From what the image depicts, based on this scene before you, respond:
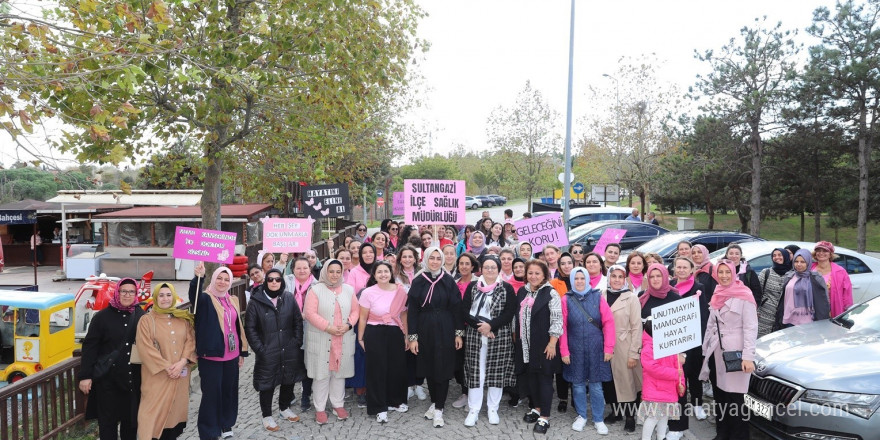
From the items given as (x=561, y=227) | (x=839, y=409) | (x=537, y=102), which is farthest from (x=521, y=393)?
(x=537, y=102)

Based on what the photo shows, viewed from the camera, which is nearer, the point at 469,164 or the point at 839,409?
the point at 839,409

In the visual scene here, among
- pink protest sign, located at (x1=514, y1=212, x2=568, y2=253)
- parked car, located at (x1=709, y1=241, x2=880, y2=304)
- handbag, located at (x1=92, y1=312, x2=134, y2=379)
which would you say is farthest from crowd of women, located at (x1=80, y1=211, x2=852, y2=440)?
parked car, located at (x1=709, y1=241, x2=880, y2=304)

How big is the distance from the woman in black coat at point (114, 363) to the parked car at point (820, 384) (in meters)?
5.66

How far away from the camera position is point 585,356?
18.9 ft

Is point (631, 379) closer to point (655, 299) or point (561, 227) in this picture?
point (655, 299)

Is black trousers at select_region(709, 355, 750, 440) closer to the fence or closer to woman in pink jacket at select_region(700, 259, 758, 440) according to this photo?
woman in pink jacket at select_region(700, 259, 758, 440)

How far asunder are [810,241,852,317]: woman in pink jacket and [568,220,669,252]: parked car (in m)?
7.45

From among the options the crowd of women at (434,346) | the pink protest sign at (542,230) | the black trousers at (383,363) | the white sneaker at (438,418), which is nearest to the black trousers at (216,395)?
the crowd of women at (434,346)

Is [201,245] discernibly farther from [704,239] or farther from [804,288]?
[704,239]

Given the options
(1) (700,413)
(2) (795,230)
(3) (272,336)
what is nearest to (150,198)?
(3) (272,336)

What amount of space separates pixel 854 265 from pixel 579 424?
6.88 m

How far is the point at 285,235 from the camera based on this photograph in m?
8.45

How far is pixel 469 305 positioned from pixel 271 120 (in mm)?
5988

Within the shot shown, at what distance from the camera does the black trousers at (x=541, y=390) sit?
579cm
